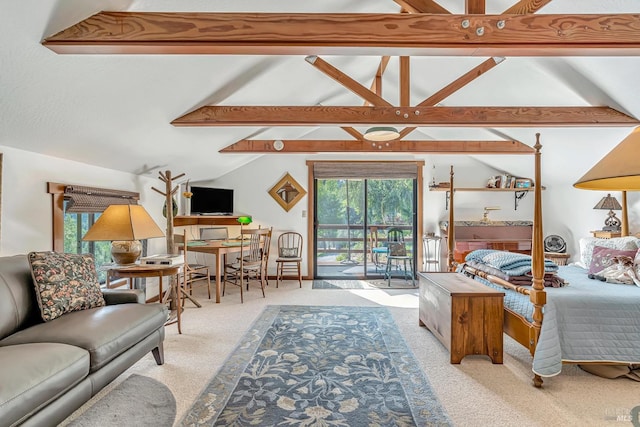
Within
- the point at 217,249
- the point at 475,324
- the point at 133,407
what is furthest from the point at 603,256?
the point at 217,249

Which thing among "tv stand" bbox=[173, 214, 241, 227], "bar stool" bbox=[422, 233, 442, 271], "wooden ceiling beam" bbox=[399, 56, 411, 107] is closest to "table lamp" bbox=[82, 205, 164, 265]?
"tv stand" bbox=[173, 214, 241, 227]

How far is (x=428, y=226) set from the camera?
18.8 ft

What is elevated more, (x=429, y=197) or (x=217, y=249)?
(x=429, y=197)

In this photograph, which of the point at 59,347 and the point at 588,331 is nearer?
the point at 59,347

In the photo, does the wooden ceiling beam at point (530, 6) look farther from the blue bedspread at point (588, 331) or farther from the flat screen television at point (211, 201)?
the flat screen television at point (211, 201)

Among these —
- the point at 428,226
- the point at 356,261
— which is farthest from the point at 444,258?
the point at 356,261

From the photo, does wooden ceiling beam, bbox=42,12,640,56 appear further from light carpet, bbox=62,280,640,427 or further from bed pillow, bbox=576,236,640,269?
light carpet, bbox=62,280,640,427

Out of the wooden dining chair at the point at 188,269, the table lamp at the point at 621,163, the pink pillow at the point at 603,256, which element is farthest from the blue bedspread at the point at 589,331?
the wooden dining chair at the point at 188,269

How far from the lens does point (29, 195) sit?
8.38ft

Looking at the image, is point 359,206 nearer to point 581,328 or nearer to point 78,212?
point 581,328

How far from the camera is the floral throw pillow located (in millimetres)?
2068

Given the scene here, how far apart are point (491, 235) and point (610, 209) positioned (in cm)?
163

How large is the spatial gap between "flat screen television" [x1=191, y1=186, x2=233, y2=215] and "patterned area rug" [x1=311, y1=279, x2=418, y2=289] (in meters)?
2.02

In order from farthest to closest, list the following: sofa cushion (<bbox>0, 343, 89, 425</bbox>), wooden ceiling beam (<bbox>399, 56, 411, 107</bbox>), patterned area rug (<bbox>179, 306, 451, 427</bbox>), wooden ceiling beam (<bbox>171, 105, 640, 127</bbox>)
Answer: wooden ceiling beam (<bbox>399, 56, 411, 107</bbox>) → wooden ceiling beam (<bbox>171, 105, 640, 127</bbox>) → patterned area rug (<bbox>179, 306, 451, 427</bbox>) → sofa cushion (<bbox>0, 343, 89, 425</bbox>)
